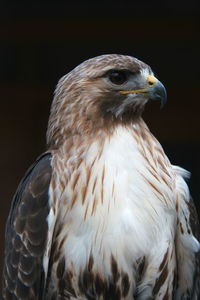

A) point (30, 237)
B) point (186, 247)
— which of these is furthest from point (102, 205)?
point (186, 247)

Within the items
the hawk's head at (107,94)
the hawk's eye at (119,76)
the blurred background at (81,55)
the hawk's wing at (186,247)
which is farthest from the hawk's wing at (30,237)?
the blurred background at (81,55)

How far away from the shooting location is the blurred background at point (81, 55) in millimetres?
6176

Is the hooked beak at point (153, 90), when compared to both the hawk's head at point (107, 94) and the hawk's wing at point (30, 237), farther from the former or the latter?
the hawk's wing at point (30, 237)

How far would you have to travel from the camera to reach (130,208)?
3.92m

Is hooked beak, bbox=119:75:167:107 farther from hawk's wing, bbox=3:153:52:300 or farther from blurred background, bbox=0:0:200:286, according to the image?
blurred background, bbox=0:0:200:286

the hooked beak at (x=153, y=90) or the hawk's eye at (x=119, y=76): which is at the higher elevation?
the hawk's eye at (x=119, y=76)

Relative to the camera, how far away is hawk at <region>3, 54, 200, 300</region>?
3.92 m

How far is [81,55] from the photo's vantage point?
637 cm

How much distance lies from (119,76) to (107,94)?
0.08m

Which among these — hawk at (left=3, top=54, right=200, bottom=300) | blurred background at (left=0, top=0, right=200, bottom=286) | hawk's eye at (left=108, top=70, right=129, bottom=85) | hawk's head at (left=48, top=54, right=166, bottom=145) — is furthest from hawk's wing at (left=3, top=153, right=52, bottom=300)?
blurred background at (left=0, top=0, right=200, bottom=286)

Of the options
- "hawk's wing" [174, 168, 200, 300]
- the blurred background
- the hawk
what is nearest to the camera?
the hawk

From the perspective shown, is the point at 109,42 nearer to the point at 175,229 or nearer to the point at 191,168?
the point at 191,168

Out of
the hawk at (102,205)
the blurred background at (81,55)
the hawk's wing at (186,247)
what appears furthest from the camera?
the blurred background at (81,55)

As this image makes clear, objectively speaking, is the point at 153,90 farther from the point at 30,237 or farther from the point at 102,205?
the point at 30,237
